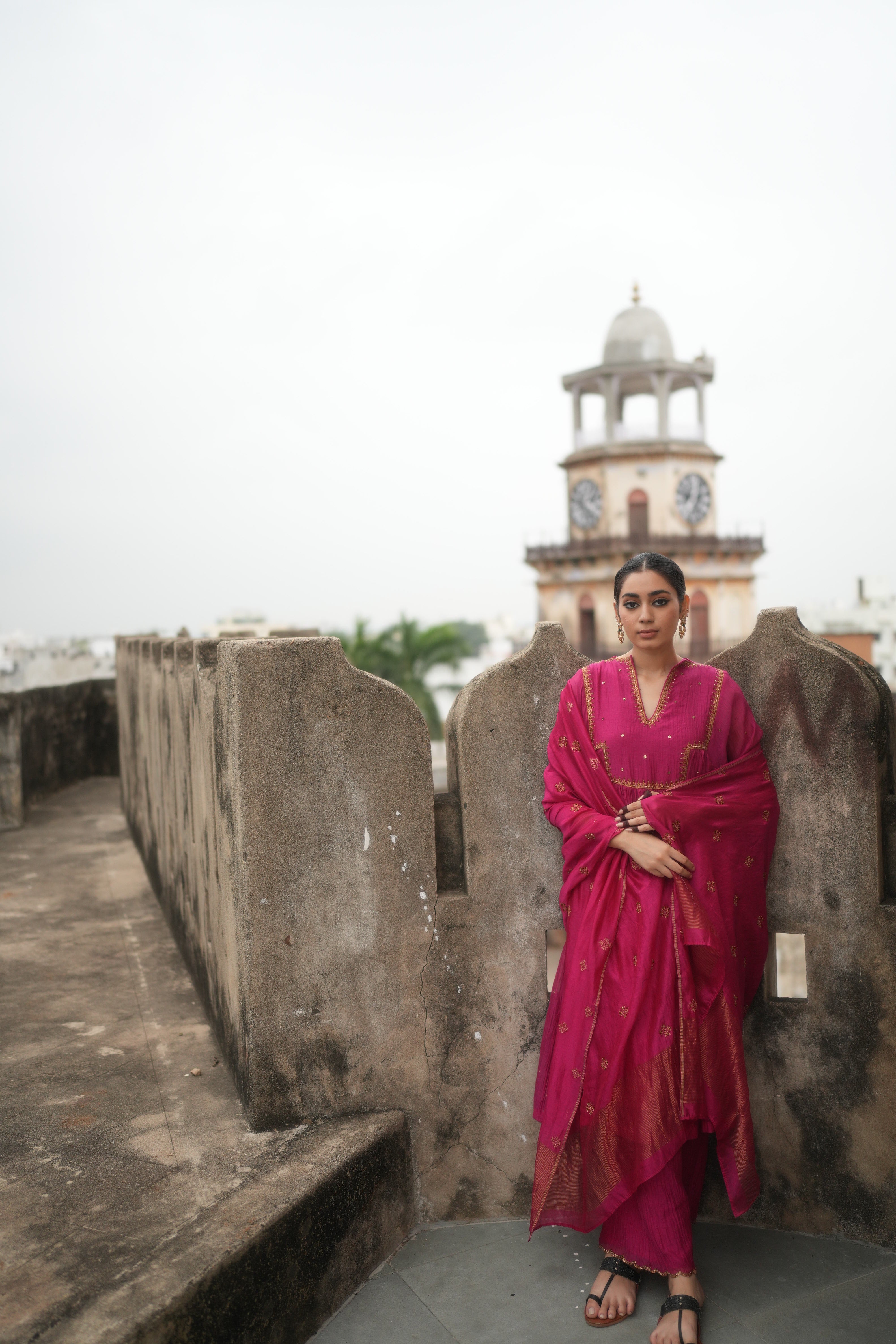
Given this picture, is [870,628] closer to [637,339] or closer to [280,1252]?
[637,339]

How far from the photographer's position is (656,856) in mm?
2486

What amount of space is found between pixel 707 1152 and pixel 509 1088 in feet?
1.87

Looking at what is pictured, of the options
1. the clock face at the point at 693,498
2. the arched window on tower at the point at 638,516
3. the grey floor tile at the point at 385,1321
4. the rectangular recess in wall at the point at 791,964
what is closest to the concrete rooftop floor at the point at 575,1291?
the grey floor tile at the point at 385,1321

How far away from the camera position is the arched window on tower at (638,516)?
33844mm

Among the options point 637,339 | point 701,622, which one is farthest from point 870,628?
point 637,339

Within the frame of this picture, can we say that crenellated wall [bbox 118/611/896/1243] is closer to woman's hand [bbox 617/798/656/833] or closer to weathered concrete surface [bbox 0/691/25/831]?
woman's hand [bbox 617/798/656/833]

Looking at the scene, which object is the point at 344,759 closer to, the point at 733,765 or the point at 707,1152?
the point at 733,765

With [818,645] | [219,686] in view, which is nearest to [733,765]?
A: [818,645]

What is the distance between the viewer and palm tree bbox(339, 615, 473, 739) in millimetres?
29703

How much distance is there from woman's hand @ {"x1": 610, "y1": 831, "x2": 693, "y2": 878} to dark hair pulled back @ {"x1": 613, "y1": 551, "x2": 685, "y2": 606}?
0.61m

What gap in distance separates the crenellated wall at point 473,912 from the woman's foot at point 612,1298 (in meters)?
0.42

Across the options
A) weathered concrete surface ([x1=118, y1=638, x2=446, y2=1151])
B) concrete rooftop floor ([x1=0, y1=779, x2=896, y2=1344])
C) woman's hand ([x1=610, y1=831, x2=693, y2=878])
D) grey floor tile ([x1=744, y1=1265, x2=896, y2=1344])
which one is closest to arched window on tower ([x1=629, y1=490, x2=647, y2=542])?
concrete rooftop floor ([x1=0, y1=779, x2=896, y2=1344])

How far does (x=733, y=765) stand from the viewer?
2.59m

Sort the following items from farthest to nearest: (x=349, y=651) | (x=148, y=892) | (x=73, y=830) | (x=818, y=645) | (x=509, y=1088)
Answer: (x=349, y=651) → (x=73, y=830) → (x=148, y=892) → (x=509, y=1088) → (x=818, y=645)
